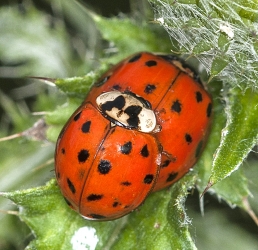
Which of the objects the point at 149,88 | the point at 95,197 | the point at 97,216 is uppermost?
the point at 149,88

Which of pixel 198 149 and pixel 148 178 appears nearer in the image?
pixel 148 178

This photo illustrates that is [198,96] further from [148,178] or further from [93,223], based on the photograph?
[93,223]

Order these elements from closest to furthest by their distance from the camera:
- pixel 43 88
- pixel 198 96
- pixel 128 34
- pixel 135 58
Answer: pixel 198 96, pixel 135 58, pixel 128 34, pixel 43 88

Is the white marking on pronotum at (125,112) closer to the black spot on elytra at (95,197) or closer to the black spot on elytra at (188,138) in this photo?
the black spot on elytra at (188,138)

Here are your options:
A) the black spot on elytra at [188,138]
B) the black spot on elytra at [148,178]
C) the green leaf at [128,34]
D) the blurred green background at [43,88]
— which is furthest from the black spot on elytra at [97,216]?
the green leaf at [128,34]

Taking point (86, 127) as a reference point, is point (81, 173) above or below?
below

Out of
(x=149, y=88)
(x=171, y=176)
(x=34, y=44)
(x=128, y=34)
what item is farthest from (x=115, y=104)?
(x=34, y=44)
